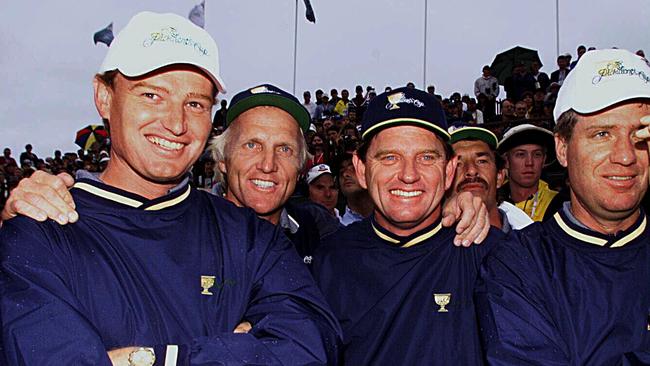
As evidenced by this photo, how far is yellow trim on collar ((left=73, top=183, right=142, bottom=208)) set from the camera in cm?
260

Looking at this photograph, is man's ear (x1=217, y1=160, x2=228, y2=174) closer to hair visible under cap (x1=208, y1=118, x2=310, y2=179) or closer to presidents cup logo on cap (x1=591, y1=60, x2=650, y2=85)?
hair visible under cap (x1=208, y1=118, x2=310, y2=179)

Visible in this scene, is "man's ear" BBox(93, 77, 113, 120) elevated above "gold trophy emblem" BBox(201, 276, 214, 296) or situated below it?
above

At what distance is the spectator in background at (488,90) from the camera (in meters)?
16.8

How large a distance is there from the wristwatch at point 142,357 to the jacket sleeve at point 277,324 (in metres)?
0.03

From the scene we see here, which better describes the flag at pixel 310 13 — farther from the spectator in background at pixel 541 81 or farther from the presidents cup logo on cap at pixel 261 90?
the presidents cup logo on cap at pixel 261 90

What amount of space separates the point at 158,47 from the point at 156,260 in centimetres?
80

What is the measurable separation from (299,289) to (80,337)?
852mm

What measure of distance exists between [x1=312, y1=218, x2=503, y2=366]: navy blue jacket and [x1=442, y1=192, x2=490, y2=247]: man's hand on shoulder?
6 centimetres

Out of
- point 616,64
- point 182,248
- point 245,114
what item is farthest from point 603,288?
point 245,114

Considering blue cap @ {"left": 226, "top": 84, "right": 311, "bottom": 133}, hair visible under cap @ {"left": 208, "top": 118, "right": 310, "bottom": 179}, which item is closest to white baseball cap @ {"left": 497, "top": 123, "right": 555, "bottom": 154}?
hair visible under cap @ {"left": 208, "top": 118, "right": 310, "bottom": 179}

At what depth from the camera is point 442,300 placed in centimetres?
313

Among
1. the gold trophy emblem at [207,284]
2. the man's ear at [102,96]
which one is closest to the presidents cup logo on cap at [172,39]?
the man's ear at [102,96]

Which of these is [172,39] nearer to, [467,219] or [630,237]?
[467,219]

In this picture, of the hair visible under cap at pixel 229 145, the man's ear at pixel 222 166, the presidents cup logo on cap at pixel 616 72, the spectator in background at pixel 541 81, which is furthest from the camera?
the spectator in background at pixel 541 81
